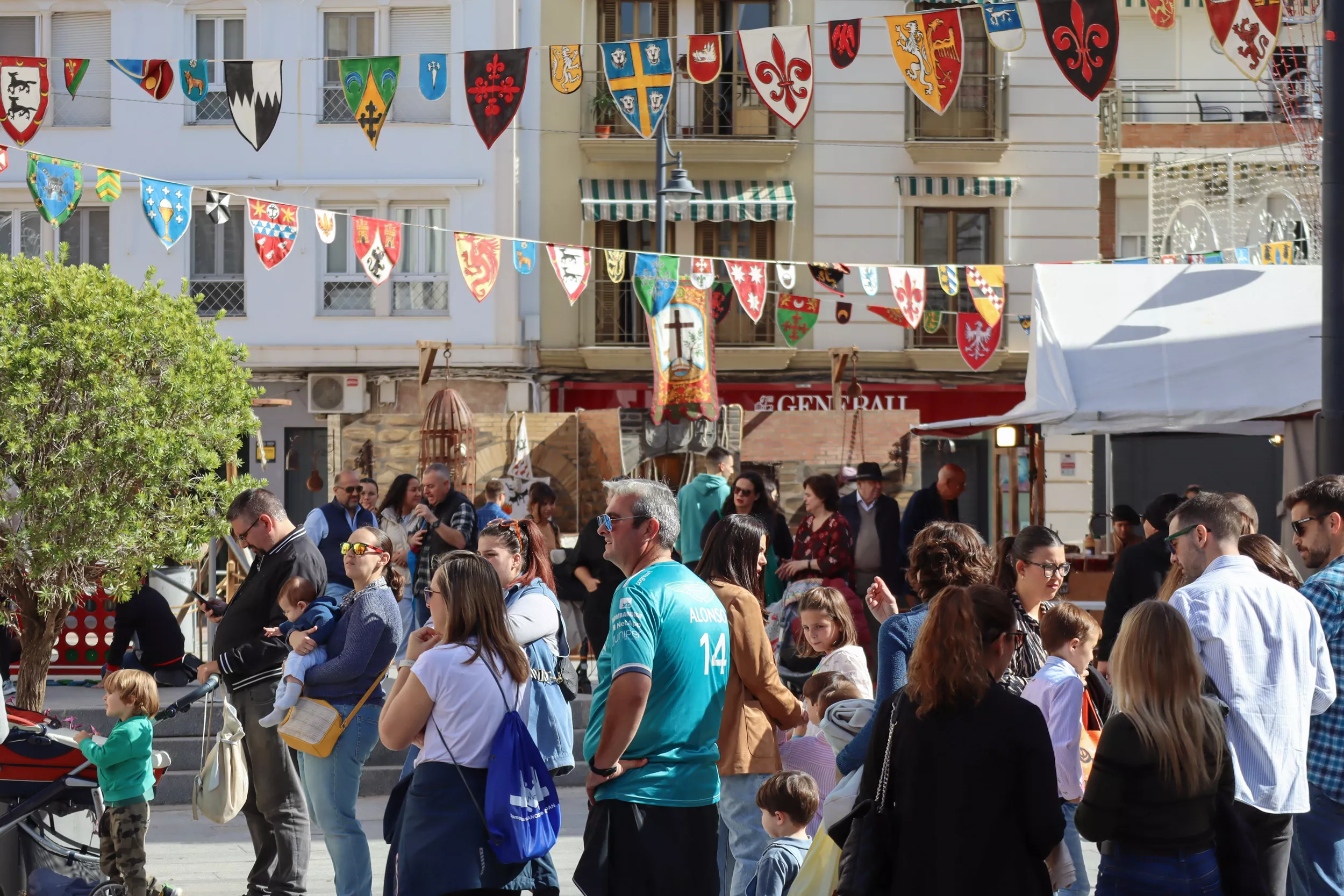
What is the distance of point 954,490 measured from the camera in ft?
34.6

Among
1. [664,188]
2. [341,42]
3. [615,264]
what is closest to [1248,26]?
[664,188]

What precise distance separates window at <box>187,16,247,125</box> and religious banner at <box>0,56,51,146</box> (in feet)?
36.2

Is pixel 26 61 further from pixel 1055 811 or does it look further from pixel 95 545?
pixel 1055 811

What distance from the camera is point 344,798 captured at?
5.87 meters

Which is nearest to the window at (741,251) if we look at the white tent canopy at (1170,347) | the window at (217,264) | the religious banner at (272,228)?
the window at (217,264)

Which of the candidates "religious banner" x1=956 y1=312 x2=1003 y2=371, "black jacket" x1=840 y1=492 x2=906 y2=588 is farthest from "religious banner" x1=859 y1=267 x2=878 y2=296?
"black jacket" x1=840 y1=492 x2=906 y2=588

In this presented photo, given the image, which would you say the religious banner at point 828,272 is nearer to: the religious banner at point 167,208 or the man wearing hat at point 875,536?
the man wearing hat at point 875,536

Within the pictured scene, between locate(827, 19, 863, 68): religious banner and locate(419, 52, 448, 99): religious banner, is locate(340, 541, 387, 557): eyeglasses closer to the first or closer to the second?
locate(827, 19, 863, 68): religious banner

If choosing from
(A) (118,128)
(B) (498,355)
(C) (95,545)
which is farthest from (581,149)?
(C) (95,545)

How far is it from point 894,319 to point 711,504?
450 inches

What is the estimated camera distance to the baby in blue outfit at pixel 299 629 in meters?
5.80

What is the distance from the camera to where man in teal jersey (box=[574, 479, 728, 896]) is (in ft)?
14.0

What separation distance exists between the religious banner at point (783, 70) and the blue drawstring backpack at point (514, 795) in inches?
305

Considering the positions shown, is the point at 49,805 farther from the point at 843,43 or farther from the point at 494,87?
the point at 843,43
